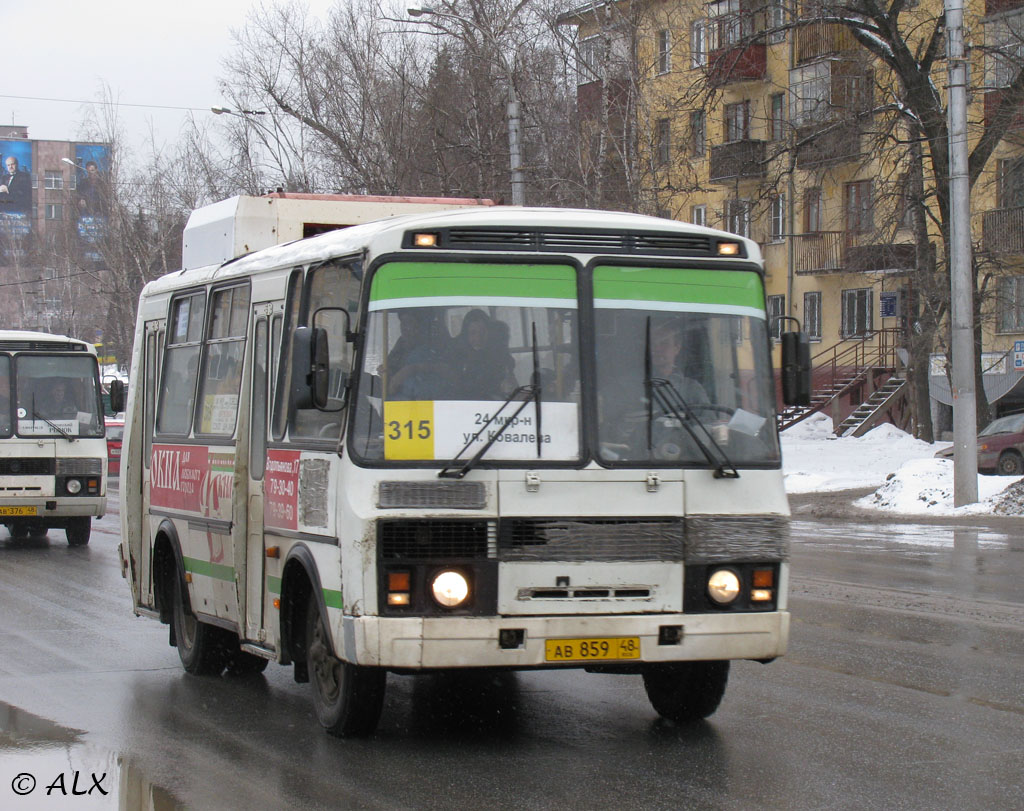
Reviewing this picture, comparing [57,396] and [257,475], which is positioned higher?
[57,396]

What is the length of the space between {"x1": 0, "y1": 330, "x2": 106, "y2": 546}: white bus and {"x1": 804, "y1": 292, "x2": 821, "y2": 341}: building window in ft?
107

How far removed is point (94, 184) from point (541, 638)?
59146mm

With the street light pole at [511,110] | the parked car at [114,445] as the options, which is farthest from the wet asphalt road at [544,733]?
the parked car at [114,445]

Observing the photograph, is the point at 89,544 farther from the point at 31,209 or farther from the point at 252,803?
the point at 31,209

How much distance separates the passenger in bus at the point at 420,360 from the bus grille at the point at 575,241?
384 mm

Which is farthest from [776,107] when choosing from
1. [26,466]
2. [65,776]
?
[65,776]

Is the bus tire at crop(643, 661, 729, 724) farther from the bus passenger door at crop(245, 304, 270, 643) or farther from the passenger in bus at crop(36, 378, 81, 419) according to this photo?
the passenger in bus at crop(36, 378, 81, 419)

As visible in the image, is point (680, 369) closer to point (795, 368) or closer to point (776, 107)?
point (795, 368)

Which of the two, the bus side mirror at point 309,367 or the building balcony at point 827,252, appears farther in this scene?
the building balcony at point 827,252

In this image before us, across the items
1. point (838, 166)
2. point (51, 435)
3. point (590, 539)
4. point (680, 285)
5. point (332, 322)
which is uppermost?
point (838, 166)

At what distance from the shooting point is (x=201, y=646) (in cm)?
965

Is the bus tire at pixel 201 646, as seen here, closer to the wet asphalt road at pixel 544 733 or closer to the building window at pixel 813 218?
the wet asphalt road at pixel 544 733

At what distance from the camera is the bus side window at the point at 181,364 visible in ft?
32.3

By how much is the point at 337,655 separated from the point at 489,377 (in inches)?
56.9
